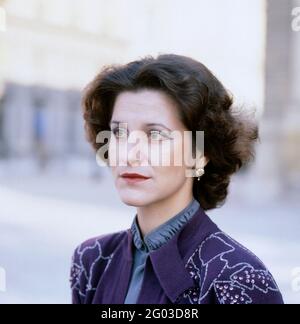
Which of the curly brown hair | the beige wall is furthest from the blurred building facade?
the curly brown hair

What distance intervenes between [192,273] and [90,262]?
0.97ft

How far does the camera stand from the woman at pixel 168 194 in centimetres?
121

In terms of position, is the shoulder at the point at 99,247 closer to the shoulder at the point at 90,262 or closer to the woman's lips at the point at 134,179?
the shoulder at the point at 90,262

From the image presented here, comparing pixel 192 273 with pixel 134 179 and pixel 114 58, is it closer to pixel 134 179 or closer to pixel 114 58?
pixel 134 179

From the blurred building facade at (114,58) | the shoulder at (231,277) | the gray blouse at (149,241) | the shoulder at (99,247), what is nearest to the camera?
the shoulder at (231,277)

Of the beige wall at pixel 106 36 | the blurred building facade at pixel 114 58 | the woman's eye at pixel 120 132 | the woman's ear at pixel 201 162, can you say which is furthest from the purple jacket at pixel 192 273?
the beige wall at pixel 106 36

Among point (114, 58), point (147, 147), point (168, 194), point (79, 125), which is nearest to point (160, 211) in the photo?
point (168, 194)

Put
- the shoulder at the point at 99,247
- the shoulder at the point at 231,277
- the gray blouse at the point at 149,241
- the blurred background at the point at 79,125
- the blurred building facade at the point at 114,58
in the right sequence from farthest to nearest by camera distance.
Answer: the blurred building facade at the point at 114,58 < the blurred background at the point at 79,125 < the shoulder at the point at 99,247 < the gray blouse at the point at 149,241 < the shoulder at the point at 231,277

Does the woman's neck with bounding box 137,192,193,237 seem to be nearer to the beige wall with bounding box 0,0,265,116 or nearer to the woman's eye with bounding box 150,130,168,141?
the woman's eye with bounding box 150,130,168,141

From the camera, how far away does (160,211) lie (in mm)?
1309
